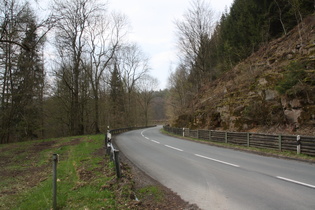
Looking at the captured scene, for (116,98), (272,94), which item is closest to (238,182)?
(272,94)

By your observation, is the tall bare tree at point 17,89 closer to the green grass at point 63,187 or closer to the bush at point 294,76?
the green grass at point 63,187

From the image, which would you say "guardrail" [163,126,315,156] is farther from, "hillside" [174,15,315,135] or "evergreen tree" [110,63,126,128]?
"evergreen tree" [110,63,126,128]

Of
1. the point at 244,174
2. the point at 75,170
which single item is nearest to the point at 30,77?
the point at 75,170

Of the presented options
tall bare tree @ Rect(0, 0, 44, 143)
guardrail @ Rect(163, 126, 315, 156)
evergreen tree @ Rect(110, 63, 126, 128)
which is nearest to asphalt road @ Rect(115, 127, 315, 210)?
guardrail @ Rect(163, 126, 315, 156)

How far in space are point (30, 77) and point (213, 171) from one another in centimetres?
→ 1787

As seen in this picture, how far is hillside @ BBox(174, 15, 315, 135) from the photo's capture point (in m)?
12.5

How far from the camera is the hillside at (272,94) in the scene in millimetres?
12531

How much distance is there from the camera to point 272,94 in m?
15.1

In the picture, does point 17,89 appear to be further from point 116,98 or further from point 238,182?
point 116,98

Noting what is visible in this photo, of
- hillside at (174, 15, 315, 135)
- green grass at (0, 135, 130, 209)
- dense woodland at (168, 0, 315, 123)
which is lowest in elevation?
green grass at (0, 135, 130, 209)

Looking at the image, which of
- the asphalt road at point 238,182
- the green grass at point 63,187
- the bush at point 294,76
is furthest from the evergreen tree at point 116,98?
the asphalt road at point 238,182

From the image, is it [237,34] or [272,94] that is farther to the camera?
[237,34]

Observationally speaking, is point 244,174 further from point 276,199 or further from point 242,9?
point 242,9

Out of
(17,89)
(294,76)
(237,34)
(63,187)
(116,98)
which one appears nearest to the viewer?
(63,187)
